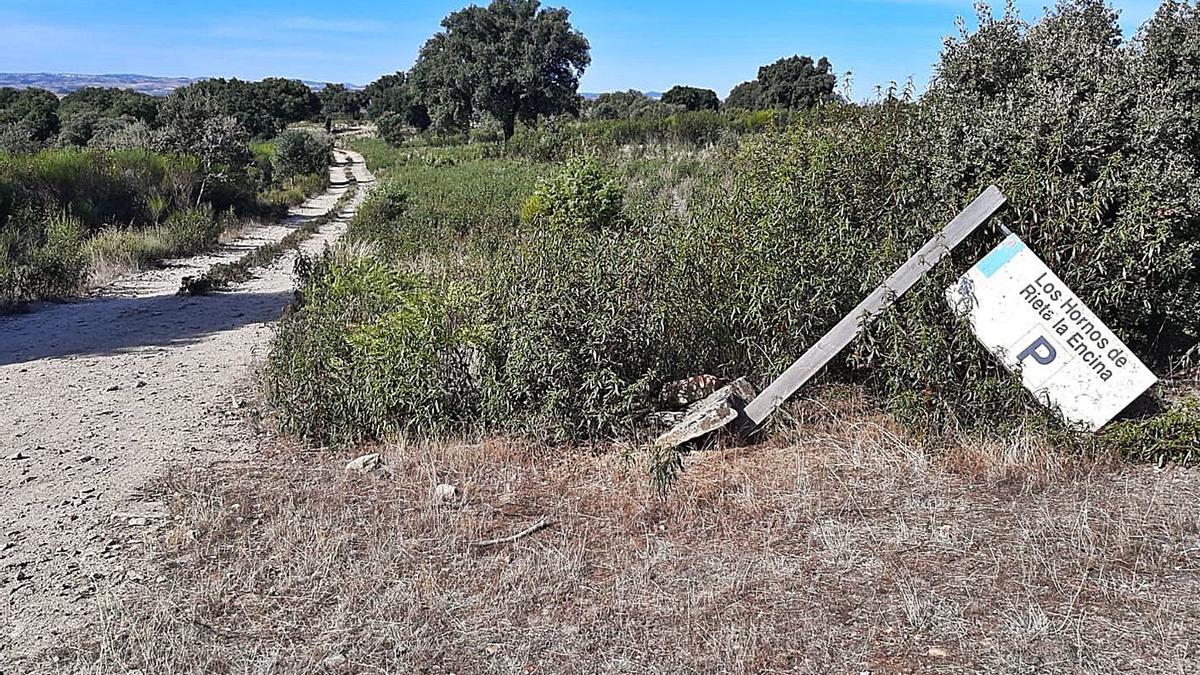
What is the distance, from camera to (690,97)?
190 ft

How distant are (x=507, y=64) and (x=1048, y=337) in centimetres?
4221

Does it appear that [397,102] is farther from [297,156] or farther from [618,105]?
[297,156]

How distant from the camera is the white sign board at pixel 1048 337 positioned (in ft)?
13.6

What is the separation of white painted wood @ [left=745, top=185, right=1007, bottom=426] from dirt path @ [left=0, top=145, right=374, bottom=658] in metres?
2.52

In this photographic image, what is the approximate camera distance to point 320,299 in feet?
19.6

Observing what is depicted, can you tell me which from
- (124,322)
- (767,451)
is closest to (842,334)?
(767,451)

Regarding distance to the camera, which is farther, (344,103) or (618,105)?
(344,103)

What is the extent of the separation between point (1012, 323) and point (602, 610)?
238cm

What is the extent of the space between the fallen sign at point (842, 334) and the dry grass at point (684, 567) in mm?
176

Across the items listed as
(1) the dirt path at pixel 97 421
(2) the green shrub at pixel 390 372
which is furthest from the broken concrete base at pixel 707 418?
(1) the dirt path at pixel 97 421

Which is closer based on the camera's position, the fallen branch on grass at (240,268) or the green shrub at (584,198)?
the green shrub at (584,198)

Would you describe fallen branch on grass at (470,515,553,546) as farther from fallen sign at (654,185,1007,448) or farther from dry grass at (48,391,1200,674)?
fallen sign at (654,185,1007,448)

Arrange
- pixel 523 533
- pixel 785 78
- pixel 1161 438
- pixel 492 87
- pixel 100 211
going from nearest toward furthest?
1. pixel 523 533
2. pixel 1161 438
3. pixel 100 211
4. pixel 492 87
5. pixel 785 78

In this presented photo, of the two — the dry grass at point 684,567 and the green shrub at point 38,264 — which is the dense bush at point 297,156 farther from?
the dry grass at point 684,567
